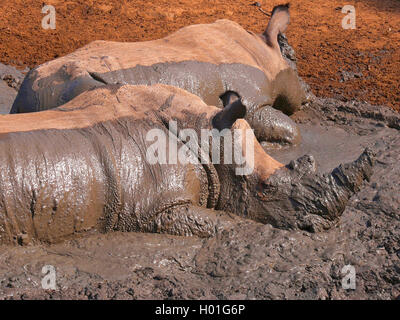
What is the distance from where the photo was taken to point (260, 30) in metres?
8.71

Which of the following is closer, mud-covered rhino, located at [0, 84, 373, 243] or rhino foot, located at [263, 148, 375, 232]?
mud-covered rhino, located at [0, 84, 373, 243]

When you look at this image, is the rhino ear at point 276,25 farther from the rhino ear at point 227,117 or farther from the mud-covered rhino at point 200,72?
the rhino ear at point 227,117

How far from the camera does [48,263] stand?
3162 millimetres

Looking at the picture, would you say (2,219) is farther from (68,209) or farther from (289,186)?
(289,186)

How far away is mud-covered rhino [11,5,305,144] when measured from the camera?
493 centimetres

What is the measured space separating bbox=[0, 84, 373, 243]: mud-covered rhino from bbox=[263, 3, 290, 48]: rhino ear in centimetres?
250

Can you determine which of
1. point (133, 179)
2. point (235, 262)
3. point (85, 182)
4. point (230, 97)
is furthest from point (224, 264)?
point (230, 97)

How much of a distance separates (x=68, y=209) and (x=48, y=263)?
335mm

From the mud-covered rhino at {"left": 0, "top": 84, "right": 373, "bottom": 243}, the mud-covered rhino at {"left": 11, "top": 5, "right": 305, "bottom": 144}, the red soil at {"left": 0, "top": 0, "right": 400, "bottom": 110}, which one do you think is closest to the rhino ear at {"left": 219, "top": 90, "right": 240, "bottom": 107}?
the mud-covered rhino at {"left": 0, "top": 84, "right": 373, "bottom": 243}

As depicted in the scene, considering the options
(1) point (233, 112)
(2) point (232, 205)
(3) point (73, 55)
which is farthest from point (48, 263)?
(3) point (73, 55)

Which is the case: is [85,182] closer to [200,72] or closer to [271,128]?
[200,72]

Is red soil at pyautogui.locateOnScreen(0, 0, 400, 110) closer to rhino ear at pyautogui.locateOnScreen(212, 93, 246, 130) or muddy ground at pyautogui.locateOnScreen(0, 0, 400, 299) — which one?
muddy ground at pyautogui.locateOnScreen(0, 0, 400, 299)

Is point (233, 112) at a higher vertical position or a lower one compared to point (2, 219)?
higher
